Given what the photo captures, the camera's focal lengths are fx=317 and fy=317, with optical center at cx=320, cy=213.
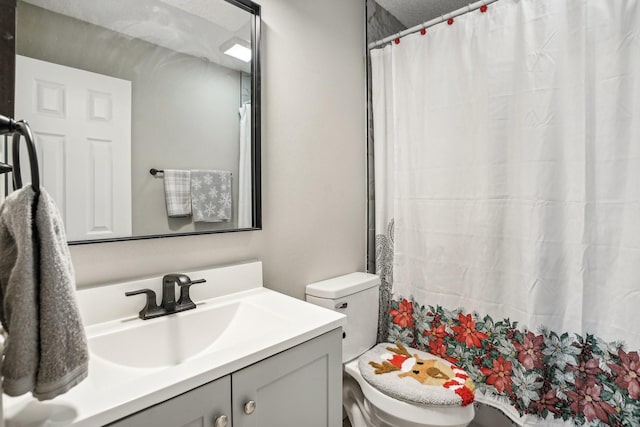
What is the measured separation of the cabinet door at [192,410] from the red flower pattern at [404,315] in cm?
118

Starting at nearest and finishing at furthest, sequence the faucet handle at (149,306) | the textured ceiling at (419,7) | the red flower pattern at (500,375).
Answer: the faucet handle at (149,306)
the red flower pattern at (500,375)
the textured ceiling at (419,7)

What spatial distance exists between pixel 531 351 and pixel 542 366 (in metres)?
0.07

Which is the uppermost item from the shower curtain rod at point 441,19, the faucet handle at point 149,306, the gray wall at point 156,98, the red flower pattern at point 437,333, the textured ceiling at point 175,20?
the shower curtain rod at point 441,19

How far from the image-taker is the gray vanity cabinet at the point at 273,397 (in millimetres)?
659

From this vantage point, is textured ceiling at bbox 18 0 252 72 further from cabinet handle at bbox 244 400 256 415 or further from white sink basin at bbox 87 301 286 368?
cabinet handle at bbox 244 400 256 415

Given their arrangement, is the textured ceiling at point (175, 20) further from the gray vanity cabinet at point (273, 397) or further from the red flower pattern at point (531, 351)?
the red flower pattern at point (531, 351)

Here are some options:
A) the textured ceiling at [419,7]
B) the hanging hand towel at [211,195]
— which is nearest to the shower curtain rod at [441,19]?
the textured ceiling at [419,7]

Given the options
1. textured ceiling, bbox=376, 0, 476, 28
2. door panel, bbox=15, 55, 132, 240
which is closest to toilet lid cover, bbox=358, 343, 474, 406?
door panel, bbox=15, 55, 132, 240

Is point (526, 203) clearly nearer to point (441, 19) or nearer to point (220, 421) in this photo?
point (441, 19)

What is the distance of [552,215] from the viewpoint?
1287mm

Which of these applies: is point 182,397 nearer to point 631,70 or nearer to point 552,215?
point 552,215

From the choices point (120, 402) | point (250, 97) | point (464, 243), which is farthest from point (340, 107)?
point (120, 402)

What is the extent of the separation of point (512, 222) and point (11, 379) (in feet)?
5.23

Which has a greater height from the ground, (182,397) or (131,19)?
(131,19)
